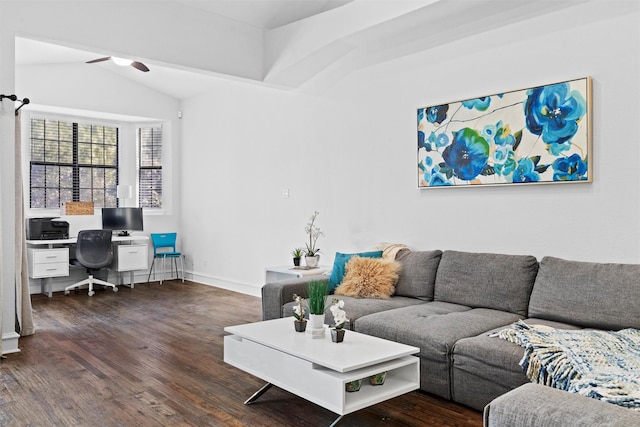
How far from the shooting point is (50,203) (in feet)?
23.9

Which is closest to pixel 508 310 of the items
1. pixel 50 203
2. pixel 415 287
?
pixel 415 287

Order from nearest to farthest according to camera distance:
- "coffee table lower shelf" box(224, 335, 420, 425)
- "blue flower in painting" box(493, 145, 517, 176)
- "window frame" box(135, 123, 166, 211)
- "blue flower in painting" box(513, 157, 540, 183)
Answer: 1. "coffee table lower shelf" box(224, 335, 420, 425)
2. "blue flower in painting" box(513, 157, 540, 183)
3. "blue flower in painting" box(493, 145, 517, 176)
4. "window frame" box(135, 123, 166, 211)

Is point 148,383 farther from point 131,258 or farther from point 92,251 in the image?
point 131,258

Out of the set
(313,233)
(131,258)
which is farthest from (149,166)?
(313,233)

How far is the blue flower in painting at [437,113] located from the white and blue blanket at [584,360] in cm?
204

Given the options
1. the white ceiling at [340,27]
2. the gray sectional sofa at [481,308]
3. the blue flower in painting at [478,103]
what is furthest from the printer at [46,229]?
the blue flower in painting at [478,103]

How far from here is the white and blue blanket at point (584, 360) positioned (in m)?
2.07

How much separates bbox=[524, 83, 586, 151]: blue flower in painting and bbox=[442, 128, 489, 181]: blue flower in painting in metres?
0.42

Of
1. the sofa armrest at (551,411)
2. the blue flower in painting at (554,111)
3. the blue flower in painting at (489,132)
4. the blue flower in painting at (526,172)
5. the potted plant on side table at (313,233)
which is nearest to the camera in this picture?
the sofa armrest at (551,411)

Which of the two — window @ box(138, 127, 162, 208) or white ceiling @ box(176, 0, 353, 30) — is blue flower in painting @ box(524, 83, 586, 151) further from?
window @ box(138, 127, 162, 208)

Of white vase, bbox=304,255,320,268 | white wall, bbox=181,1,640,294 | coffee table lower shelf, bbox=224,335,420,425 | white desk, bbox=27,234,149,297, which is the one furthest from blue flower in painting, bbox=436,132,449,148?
white desk, bbox=27,234,149,297

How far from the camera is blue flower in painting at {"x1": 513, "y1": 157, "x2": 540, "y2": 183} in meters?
3.77

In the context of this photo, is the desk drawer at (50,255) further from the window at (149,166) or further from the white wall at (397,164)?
the white wall at (397,164)

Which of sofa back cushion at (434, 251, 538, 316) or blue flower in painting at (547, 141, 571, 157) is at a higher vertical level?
blue flower in painting at (547, 141, 571, 157)
